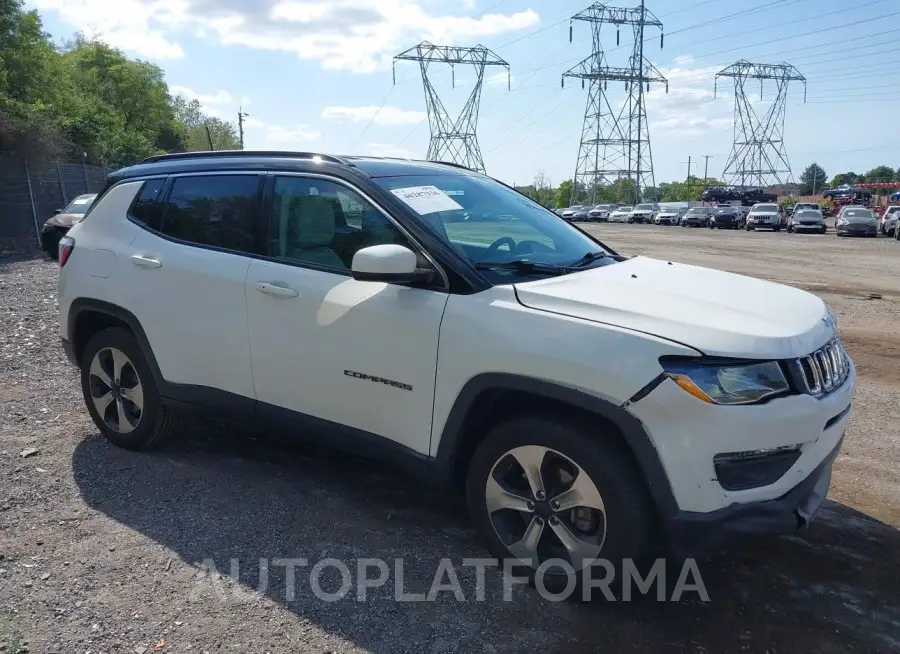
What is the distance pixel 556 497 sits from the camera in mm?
2938

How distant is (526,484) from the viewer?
308 centimetres

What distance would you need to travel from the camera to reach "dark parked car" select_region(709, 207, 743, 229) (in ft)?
142

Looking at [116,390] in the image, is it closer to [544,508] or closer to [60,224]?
[544,508]

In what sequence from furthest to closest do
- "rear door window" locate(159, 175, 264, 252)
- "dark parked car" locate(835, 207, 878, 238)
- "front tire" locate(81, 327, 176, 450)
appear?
"dark parked car" locate(835, 207, 878, 238), "front tire" locate(81, 327, 176, 450), "rear door window" locate(159, 175, 264, 252)

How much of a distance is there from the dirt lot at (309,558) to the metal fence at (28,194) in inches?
747

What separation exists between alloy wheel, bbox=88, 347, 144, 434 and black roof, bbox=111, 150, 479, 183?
3.90 feet

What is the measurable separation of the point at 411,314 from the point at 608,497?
1.13m

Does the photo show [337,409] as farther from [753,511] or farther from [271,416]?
[753,511]

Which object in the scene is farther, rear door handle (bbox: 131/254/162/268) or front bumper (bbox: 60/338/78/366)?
front bumper (bbox: 60/338/78/366)

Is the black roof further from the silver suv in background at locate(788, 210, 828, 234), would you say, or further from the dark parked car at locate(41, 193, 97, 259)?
the silver suv in background at locate(788, 210, 828, 234)

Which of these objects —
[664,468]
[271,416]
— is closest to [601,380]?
[664,468]

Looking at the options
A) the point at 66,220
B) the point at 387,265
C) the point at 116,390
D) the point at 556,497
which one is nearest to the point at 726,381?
the point at 556,497

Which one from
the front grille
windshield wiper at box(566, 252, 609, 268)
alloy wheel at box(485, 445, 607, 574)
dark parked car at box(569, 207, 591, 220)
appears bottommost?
dark parked car at box(569, 207, 591, 220)

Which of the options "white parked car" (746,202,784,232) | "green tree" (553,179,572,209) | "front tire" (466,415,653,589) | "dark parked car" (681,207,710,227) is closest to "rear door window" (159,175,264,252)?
"front tire" (466,415,653,589)
